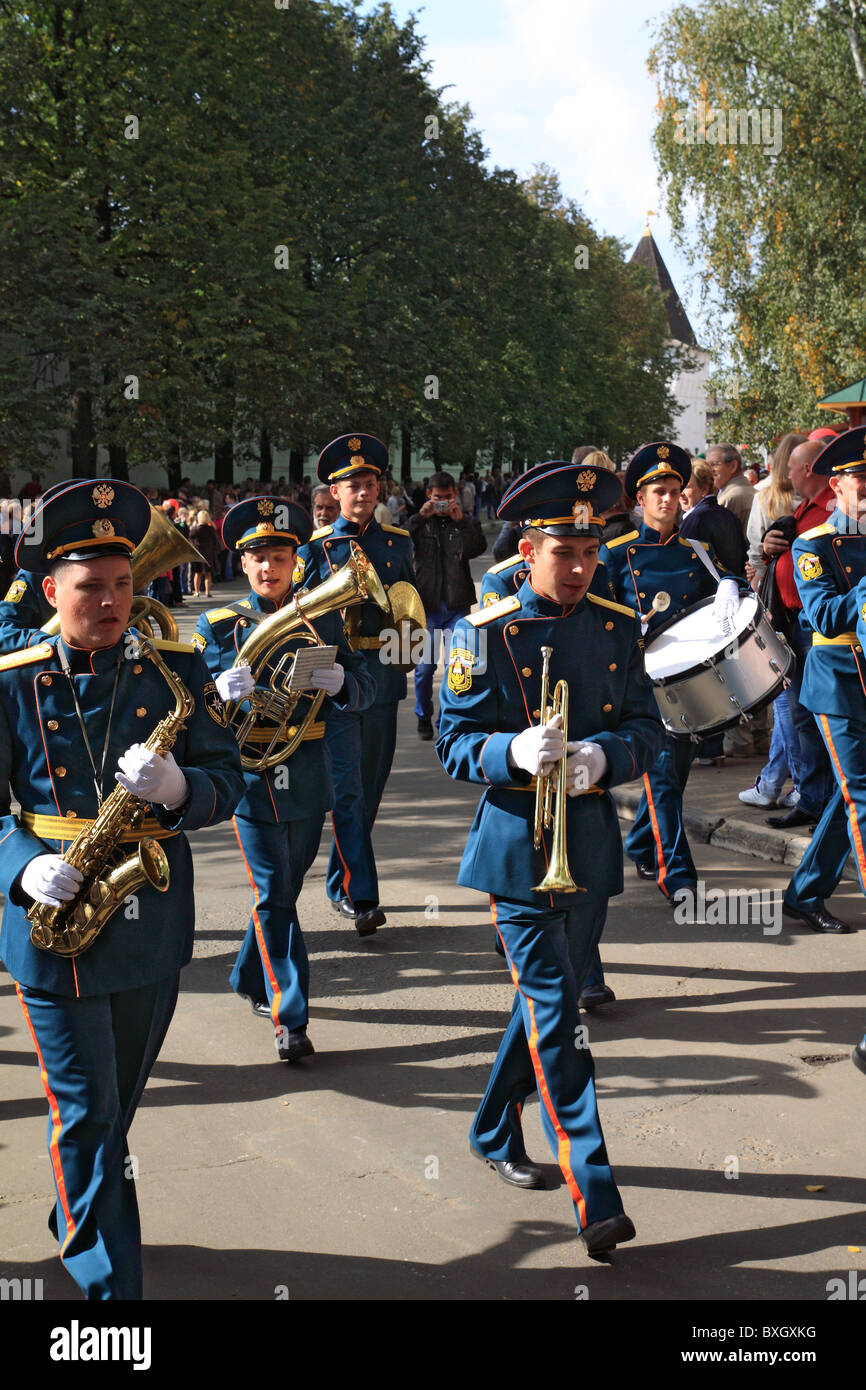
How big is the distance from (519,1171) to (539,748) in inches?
56.8

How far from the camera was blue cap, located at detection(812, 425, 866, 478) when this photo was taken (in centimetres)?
618

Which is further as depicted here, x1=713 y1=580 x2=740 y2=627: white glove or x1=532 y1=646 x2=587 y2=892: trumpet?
x1=713 y1=580 x2=740 y2=627: white glove

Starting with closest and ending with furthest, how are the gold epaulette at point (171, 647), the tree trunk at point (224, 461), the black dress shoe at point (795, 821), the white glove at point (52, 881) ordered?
the white glove at point (52, 881)
the gold epaulette at point (171, 647)
the black dress shoe at point (795, 821)
the tree trunk at point (224, 461)

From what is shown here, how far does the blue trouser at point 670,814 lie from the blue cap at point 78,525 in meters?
4.31

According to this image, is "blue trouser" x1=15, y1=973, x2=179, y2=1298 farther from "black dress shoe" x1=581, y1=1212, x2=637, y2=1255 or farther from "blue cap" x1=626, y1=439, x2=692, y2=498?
"blue cap" x1=626, y1=439, x2=692, y2=498

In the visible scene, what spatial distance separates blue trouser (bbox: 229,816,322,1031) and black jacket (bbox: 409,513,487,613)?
7.46m

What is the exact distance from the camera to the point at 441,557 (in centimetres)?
1348

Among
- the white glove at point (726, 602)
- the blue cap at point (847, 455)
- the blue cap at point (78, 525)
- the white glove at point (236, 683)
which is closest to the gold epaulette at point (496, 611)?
the blue cap at point (78, 525)

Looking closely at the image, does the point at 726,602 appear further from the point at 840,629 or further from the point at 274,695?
the point at 274,695

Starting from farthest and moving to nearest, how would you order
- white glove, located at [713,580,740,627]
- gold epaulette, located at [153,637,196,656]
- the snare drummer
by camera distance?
the snare drummer → white glove, located at [713,580,740,627] → gold epaulette, located at [153,637,196,656]

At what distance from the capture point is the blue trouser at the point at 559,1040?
13.8 feet

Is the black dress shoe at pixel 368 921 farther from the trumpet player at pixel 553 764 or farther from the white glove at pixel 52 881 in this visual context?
the white glove at pixel 52 881

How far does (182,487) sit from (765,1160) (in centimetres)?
2768

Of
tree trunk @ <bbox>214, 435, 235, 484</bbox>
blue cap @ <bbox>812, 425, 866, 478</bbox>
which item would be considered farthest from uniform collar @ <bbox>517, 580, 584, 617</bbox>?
tree trunk @ <bbox>214, 435, 235, 484</bbox>
